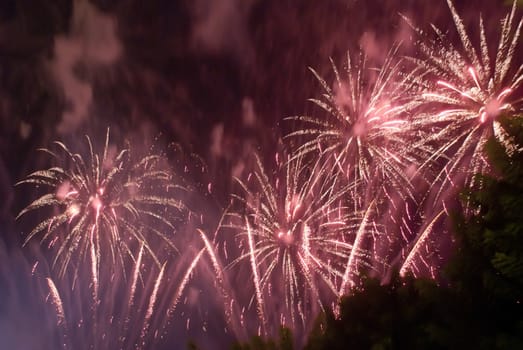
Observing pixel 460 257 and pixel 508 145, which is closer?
pixel 508 145

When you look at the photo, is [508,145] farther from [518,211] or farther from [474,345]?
[474,345]

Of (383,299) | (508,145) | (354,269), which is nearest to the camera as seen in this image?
(508,145)

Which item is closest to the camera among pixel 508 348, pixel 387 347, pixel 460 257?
pixel 508 348

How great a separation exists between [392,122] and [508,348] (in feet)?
44.0

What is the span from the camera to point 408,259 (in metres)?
21.0

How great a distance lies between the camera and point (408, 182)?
851 inches

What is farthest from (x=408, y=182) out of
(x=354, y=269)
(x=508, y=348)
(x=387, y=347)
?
(x=508, y=348)

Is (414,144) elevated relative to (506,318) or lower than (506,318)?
elevated

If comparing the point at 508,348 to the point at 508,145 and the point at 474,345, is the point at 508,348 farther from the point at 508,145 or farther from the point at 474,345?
the point at 508,145

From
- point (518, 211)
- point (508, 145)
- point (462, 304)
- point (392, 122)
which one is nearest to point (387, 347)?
point (462, 304)

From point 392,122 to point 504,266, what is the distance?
44.1 ft

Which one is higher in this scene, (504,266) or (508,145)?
(508,145)

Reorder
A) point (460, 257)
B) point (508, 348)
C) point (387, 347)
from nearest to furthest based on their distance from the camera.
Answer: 1. point (508, 348)
2. point (460, 257)
3. point (387, 347)

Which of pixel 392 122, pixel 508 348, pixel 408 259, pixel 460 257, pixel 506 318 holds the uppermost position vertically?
pixel 392 122
